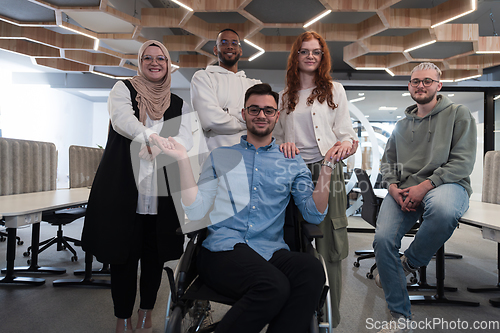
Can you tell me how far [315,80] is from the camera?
1736 mm

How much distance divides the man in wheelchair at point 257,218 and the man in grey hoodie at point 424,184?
751 millimetres

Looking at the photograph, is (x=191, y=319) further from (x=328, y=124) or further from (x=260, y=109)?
(x=328, y=124)

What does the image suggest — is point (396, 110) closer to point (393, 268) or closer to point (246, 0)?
point (246, 0)

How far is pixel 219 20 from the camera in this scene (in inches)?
193

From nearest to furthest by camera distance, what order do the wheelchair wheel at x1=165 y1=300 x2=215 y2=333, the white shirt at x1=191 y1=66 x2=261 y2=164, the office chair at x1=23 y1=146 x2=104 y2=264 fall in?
the wheelchair wheel at x1=165 y1=300 x2=215 y2=333
the white shirt at x1=191 y1=66 x2=261 y2=164
the office chair at x1=23 y1=146 x2=104 y2=264

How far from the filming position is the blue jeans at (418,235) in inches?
68.8

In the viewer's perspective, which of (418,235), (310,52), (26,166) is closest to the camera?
(310,52)

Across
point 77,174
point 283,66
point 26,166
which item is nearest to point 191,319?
point 26,166

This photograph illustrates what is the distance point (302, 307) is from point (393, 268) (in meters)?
0.99

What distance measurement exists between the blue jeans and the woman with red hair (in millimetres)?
351

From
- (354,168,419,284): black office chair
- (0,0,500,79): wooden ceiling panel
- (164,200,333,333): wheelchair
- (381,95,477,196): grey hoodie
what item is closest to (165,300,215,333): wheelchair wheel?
(164,200,333,333): wheelchair

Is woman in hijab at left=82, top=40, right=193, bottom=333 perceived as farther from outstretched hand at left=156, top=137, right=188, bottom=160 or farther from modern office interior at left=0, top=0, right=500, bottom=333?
modern office interior at left=0, top=0, right=500, bottom=333

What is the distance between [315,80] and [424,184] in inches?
35.8

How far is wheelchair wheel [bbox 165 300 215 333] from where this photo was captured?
1.06m
